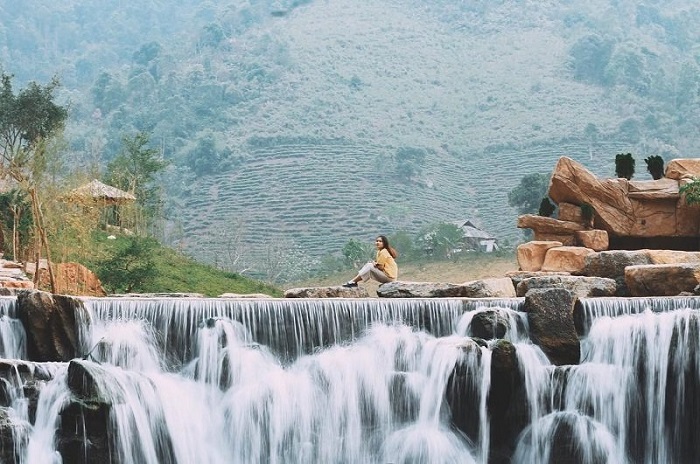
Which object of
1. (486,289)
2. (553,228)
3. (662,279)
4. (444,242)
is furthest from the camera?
(444,242)

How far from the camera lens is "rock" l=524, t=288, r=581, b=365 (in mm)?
14844

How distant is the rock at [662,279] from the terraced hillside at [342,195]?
44988mm

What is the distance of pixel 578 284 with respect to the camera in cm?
1830

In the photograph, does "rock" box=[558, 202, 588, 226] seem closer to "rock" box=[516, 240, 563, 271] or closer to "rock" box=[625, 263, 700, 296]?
"rock" box=[516, 240, 563, 271]

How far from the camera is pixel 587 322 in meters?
15.2

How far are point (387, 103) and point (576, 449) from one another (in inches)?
3152

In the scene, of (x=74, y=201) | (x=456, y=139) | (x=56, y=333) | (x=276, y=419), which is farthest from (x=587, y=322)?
(x=456, y=139)

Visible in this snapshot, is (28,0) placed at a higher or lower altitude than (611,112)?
higher

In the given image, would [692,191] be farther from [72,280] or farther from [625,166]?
[72,280]

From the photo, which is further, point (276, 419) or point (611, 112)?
point (611, 112)

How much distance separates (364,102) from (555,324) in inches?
3102

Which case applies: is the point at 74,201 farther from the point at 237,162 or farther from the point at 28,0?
the point at 28,0

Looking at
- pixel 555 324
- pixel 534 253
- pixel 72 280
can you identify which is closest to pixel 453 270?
pixel 534 253

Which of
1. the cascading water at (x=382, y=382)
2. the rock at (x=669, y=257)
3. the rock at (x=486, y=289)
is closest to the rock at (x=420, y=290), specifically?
the rock at (x=486, y=289)
